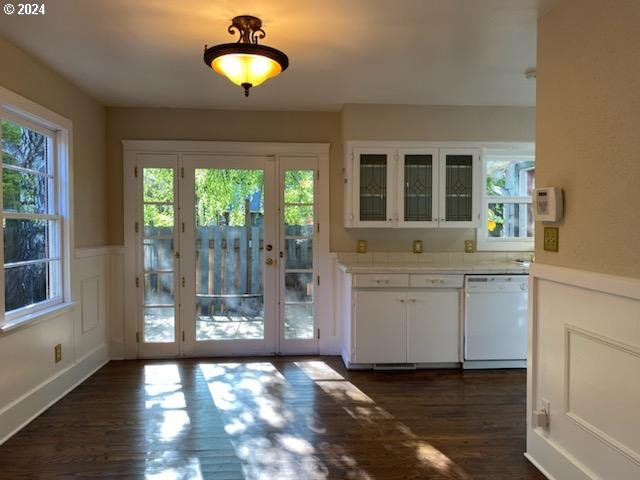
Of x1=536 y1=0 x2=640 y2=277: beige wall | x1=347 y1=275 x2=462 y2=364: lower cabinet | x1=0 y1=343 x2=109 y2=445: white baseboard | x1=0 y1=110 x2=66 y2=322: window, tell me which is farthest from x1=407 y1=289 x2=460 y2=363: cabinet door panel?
x1=0 y1=110 x2=66 y2=322: window

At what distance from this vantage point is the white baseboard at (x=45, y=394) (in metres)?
2.52

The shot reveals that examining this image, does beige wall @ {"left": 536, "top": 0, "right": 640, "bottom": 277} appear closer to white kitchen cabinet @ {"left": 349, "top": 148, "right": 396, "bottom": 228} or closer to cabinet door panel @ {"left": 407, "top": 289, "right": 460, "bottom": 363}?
cabinet door panel @ {"left": 407, "top": 289, "right": 460, "bottom": 363}

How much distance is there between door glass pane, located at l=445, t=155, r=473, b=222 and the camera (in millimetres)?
3965

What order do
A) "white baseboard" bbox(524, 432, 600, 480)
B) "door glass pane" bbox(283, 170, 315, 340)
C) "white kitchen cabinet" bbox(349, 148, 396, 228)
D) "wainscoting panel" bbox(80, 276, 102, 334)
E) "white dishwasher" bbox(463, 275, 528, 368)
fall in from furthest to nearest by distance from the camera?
1. "door glass pane" bbox(283, 170, 315, 340)
2. "white kitchen cabinet" bbox(349, 148, 396, 228)
3. "white dishwasher" bbox(463, 275, 528, 368)
4. "wainscoting panel" bbox(80, 276, 102, 334)
5. "white baseboard" bbox(524, 432, 600, 480)

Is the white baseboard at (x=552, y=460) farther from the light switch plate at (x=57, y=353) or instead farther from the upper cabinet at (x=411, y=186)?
the light switch plate at (x=57, y=353)

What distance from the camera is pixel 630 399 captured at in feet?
5.46

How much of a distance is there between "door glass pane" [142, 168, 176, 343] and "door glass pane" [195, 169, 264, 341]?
0.84 feet

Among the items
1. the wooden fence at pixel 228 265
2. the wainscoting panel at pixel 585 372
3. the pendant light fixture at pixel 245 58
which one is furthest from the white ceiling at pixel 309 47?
the wainscoting panel at pixel 585 372

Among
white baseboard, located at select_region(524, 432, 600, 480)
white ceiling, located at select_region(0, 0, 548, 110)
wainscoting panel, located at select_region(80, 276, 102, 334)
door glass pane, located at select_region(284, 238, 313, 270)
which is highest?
white ceiling, located at select_region(0, 0, 548, 110)

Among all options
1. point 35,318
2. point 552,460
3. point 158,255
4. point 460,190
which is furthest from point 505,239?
point 35,318

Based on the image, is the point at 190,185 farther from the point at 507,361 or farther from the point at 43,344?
the point at 507,361

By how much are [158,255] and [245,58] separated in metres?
2.50

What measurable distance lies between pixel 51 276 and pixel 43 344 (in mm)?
533

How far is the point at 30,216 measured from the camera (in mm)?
2867
